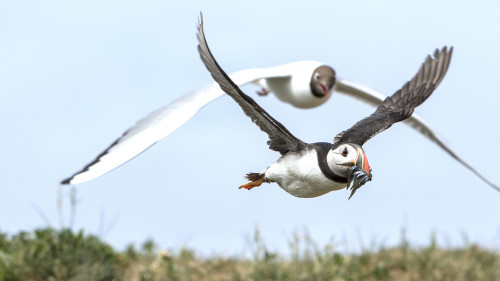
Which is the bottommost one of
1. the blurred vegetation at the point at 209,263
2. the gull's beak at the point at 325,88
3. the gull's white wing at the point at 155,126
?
the blurred vegetation at the point at 209,263

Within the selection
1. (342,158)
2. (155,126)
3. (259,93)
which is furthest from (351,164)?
(259,93)

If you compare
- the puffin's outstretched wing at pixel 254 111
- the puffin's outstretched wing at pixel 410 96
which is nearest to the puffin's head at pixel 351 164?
the puffin's outstretched wing at pixel 254 111

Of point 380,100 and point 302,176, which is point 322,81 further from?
point 302,176

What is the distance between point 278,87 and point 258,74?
97 centimetres

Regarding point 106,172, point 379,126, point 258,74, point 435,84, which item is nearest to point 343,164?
point 379,126

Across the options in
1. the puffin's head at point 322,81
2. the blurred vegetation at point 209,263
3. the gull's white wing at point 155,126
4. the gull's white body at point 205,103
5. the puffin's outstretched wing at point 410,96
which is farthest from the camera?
the puffin's head at point 322,81

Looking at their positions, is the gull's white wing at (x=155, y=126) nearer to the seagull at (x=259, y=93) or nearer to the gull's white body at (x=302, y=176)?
the seagull at (x=259, y=93)

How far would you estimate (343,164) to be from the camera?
235 centimetres

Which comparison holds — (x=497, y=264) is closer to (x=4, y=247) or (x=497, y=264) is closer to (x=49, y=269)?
(x=49, y=269)

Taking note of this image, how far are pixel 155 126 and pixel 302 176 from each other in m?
3.88

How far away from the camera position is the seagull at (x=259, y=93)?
16.2ft

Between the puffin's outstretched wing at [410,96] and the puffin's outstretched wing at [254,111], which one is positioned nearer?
the puffin's outstretched wing at [254,111]

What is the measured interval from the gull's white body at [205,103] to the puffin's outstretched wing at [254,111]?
4.76ft

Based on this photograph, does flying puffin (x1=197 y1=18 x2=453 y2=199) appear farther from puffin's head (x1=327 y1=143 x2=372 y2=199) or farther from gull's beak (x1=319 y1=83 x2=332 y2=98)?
gull's beak (x1=319 y1=83 x2=332 y2=98)
